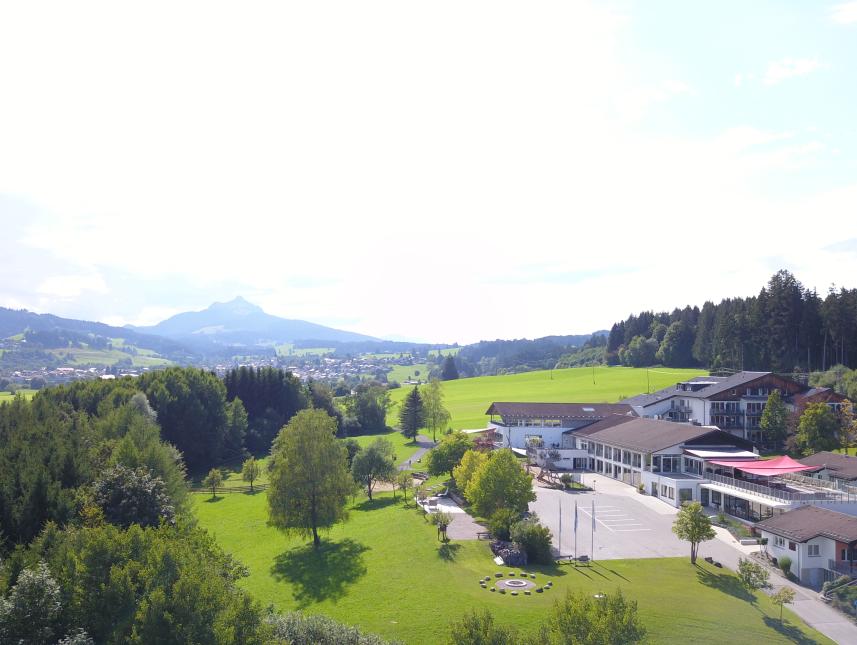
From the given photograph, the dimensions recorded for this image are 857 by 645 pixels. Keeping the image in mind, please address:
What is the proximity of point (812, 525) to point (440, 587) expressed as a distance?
934 inches

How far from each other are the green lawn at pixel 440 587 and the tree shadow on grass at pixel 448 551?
62 millimetres

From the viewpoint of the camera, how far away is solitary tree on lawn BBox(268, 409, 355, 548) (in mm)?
42594

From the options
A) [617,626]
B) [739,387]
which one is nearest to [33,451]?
[617,626]

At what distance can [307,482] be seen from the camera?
42.8m

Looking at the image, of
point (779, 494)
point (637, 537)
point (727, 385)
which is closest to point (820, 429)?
point (727, 385)

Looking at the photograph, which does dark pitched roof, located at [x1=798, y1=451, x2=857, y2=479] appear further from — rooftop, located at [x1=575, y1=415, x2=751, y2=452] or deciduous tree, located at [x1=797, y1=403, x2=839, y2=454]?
deciduous tree, located at [x1=797, y1=403, x2=839, y2=454]

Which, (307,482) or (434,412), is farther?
(434,412)

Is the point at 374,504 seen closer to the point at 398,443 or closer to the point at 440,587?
the point at 440,587

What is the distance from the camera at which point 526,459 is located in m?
73.4

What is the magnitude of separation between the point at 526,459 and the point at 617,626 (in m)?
54.5

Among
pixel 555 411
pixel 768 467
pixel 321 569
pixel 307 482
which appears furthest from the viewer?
pixel 555 411

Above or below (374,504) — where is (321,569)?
above

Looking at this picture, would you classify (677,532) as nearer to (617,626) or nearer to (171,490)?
(617,626)

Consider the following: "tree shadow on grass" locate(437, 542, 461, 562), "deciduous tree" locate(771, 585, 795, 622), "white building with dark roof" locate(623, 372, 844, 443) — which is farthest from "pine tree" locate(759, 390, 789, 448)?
"tree shadow on grass" locate(437, 542, 461, 562)
